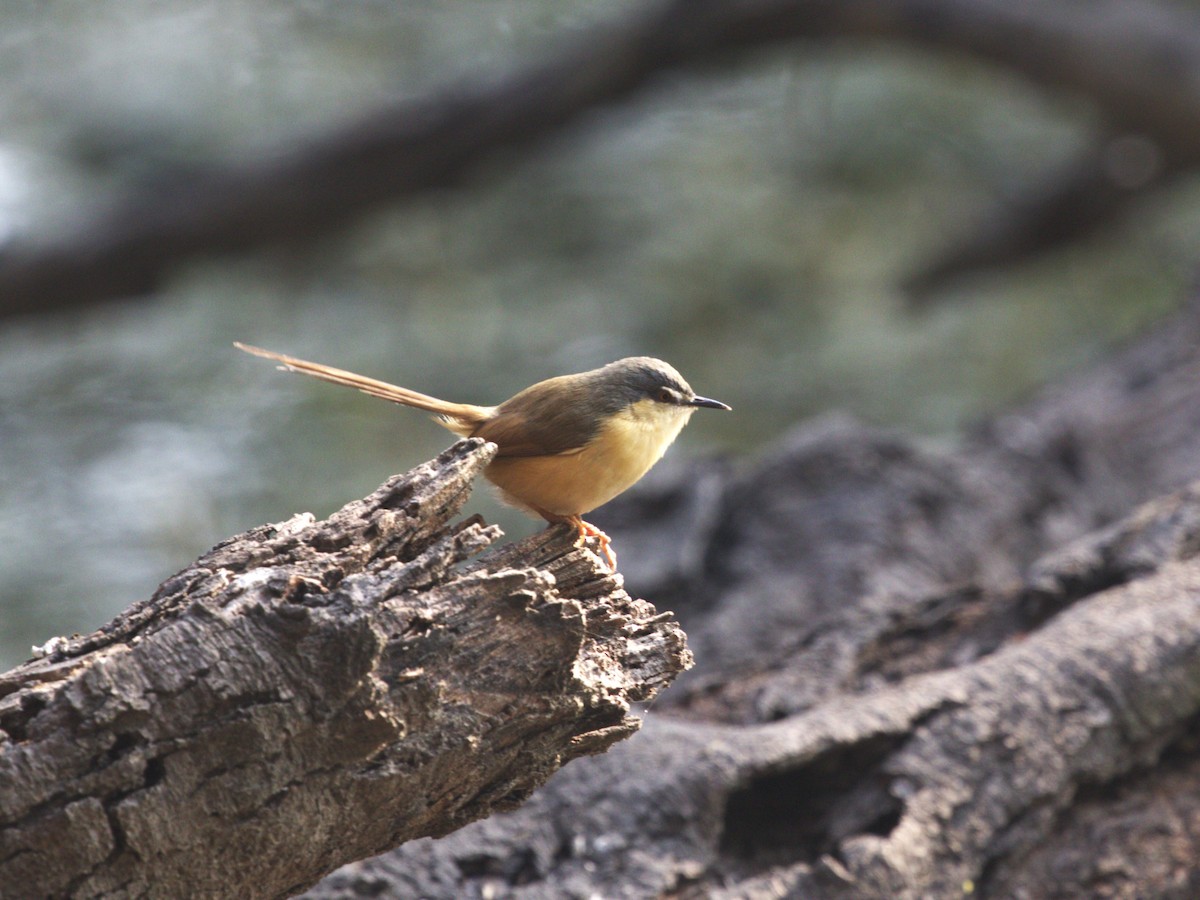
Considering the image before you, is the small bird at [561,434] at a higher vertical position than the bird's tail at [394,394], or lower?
lower

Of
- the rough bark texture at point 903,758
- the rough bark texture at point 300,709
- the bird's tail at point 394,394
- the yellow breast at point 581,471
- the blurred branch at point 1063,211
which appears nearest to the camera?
the rough bark texture at point 300,709

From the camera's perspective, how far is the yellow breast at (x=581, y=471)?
10.4 feet

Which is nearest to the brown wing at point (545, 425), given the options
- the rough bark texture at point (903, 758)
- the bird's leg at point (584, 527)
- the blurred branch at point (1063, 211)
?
the bird's leg at point (584, 527)

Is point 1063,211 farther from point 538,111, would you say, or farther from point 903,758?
point 903,758

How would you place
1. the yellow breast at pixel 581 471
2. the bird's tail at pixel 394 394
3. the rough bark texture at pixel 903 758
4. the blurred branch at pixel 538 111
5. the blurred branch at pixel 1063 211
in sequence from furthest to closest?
the blurred branch at pixel 1063 211, the blurred branch at pixel 538 111, the yellow breast at pixel 581 471, the bird's tail at pixel 394 394, the rough bark texture at pixel 903 758

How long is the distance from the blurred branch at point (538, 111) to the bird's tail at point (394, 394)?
349 cm

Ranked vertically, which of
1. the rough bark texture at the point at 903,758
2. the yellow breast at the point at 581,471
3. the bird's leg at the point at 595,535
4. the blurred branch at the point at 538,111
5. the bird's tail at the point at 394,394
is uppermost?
the blurred branch at the point at 538,111

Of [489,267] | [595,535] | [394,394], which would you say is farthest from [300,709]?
[489,267]

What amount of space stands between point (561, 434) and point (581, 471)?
4.1 inches

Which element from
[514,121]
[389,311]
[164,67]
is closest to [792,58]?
[514,121]

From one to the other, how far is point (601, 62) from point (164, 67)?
230 centimetres

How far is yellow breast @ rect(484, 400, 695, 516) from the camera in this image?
3178mm

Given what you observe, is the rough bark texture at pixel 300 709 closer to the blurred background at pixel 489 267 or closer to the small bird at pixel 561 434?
the small bird at pixel 561 434

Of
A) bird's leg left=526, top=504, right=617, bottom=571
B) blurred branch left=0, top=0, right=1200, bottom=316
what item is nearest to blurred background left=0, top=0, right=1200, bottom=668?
blurred branch left=0, top=0, right=1200, bottom=316
